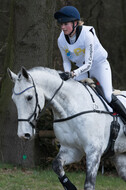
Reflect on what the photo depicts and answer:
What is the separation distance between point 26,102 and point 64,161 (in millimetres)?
1040

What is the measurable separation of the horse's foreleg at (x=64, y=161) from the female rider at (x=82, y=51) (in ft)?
2.99

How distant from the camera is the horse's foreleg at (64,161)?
512cm

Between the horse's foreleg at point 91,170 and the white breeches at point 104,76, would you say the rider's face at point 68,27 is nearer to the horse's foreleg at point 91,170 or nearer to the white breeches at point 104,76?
the white breeches at point 104,76

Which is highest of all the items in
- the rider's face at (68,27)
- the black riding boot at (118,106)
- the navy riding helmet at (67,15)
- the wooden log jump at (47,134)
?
the navy riding helmet at (67,15)

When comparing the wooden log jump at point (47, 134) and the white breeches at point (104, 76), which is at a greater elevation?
the white breeches at point (104, 76)

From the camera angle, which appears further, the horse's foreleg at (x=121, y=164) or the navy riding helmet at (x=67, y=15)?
the horse's foreleg at (x=121, y=164)

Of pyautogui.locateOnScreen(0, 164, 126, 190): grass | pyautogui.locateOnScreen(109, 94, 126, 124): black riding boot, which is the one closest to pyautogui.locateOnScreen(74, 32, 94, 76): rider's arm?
pyautogui.locateOnScreen(109, 94, 126, 124): black riding boot

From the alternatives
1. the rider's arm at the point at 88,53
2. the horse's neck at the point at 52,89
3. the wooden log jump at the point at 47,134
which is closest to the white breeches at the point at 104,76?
the rider's arm at the point at 88,53

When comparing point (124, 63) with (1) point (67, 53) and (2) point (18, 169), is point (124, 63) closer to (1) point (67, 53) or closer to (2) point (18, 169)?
(2) point (18, 169)

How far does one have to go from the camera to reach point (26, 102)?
4750 millimetres

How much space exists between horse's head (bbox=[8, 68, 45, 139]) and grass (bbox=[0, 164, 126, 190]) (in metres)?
2.10

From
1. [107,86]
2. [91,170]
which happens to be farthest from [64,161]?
[107,86]

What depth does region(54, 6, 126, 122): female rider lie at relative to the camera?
5.28m

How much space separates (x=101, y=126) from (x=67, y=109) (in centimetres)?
51
